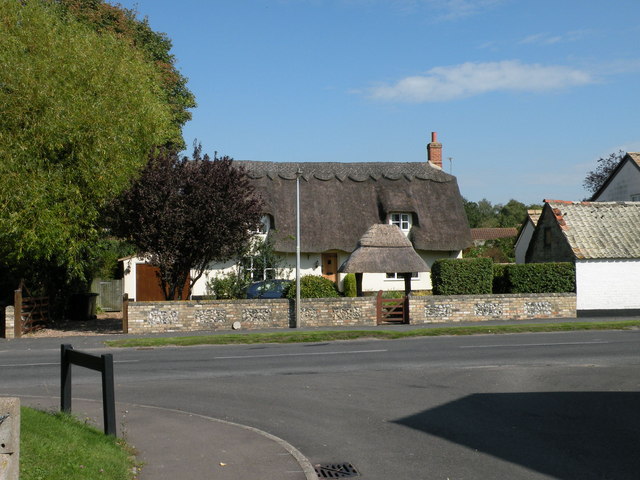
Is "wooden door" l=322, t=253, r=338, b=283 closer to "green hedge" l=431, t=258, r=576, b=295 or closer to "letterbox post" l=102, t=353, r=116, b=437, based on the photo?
"green hedge" l=431, t=258, r=576, b=295

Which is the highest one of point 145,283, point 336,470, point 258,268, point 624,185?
point 624,185

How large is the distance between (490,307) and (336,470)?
71.3 ft

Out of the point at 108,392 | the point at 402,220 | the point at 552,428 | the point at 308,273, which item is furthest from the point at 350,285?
the point at 108,392

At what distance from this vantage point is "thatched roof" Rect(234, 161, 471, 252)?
140 feet

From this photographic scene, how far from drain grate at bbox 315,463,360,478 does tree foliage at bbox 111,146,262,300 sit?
18475mm

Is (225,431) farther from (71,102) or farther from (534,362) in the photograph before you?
(71,102)

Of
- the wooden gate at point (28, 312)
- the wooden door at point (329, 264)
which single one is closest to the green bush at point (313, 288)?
the wooden gate at point (28, 312)

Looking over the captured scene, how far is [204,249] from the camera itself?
2683cm

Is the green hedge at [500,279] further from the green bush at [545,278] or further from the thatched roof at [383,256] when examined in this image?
the thatched roof at [383,256]

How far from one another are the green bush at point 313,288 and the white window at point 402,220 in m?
16.5

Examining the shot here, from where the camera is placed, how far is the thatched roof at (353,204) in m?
42.8

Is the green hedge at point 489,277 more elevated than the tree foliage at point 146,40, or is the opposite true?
the tree foliage at point 146,40

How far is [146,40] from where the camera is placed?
137ft

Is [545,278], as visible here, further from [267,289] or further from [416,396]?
[416,396]
